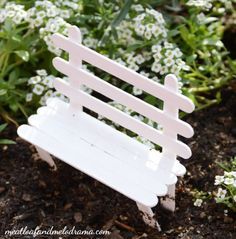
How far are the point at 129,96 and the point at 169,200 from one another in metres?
0.48

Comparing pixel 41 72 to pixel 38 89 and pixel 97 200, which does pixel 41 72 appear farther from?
pixel 97 200

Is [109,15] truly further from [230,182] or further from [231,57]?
[230,182]

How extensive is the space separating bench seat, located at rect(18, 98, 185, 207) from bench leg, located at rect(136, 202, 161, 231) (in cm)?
9

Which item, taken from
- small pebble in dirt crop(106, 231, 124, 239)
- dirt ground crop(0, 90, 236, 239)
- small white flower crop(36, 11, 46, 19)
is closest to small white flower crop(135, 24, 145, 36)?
small white flower crop(36, 11, 46, 19)

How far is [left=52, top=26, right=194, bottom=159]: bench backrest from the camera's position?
91.4 inches

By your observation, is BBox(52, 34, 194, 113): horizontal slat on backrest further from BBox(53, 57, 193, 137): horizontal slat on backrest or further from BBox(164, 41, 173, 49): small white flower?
BBox(164, 41, 173, 49): small white flower

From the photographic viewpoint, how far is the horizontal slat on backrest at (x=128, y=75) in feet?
7.50

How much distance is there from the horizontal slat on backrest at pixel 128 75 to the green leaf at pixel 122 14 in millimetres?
461

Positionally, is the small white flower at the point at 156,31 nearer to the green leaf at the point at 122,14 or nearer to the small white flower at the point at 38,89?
the green leaf at the point at 122,14

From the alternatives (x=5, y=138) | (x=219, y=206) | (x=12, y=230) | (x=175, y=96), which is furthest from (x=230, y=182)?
(x=5, y=138)

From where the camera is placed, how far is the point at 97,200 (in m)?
2.67

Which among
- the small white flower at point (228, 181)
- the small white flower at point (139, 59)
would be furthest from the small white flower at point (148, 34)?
the small white flower at point (228, 181)

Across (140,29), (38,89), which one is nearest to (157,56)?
(140,29)

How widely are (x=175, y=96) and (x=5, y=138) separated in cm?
105
